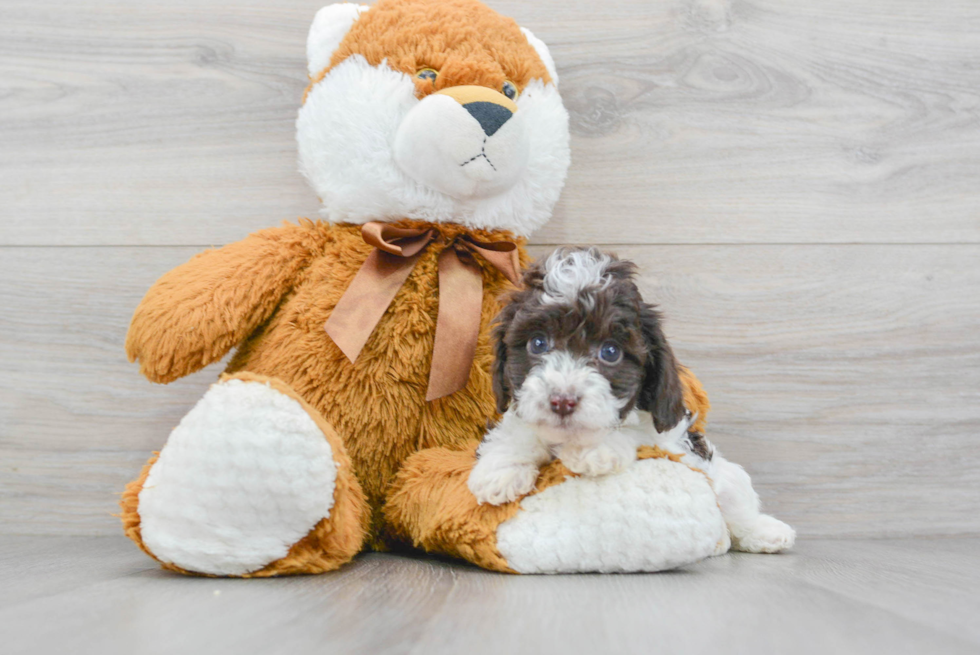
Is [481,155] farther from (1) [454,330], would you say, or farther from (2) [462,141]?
(1) [454,330]

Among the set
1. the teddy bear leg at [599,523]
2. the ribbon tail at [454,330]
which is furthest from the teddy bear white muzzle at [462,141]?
the teddy bear leg at [599,523]

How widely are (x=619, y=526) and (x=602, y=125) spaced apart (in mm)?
877

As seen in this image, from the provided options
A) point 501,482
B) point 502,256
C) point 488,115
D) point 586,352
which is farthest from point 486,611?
point 488,115

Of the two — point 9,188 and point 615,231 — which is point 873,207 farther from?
point 9,188

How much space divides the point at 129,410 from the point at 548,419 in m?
0.98

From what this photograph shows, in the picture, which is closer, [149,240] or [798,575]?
[798,575]

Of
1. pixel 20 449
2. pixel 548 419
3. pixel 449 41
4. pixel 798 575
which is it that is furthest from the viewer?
pixel 20 449

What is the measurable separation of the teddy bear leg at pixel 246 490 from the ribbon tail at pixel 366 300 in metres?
0.17

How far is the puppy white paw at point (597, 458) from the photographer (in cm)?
96

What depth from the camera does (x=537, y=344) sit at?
96 cm

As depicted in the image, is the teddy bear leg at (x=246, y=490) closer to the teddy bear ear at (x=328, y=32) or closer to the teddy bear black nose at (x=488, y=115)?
the teddy bear black nose at (x=488, y=115)

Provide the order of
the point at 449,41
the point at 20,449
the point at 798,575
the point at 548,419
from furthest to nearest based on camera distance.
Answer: the point at 20,449 → the point at 449,41 → the point at 798,575 → the point at 548,419

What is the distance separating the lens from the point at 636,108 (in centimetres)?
149

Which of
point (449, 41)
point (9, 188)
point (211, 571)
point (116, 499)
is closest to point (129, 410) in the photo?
point (116, 499)
